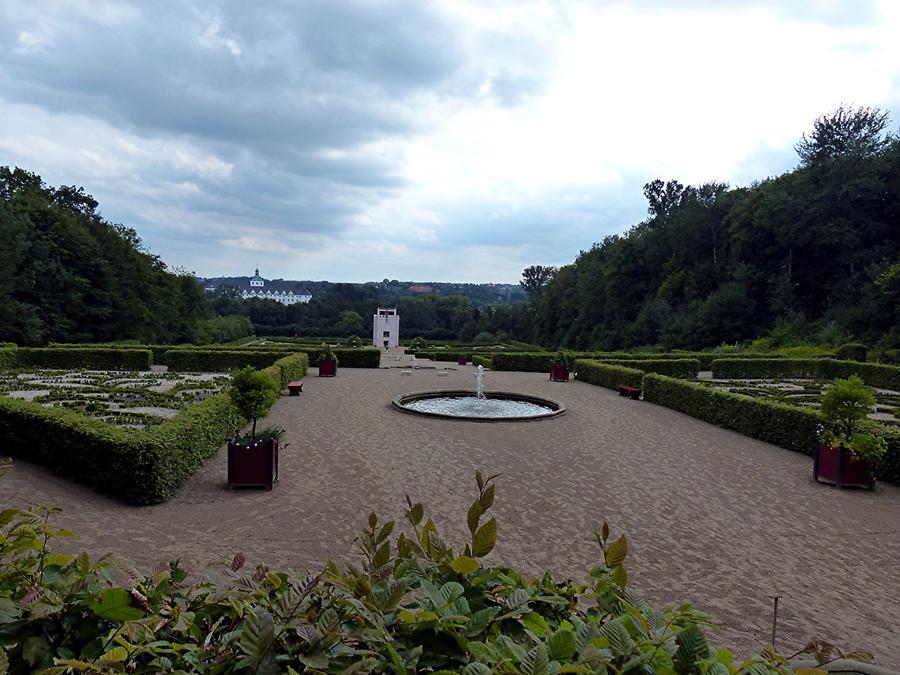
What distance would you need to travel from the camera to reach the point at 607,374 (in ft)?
63.8

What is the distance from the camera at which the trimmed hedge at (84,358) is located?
68.4 ft

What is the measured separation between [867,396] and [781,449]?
9.64ft

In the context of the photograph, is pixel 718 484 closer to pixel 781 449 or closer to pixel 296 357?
pixel 781 449

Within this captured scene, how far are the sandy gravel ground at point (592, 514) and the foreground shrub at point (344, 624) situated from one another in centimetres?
357

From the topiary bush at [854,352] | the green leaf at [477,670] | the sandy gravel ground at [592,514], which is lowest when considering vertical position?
the sandy gravel ground at [592,514]

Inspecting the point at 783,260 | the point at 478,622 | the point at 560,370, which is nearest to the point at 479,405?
the point at 560,370

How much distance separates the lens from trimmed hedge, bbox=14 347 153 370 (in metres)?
20.9

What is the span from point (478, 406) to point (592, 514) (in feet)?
27.2

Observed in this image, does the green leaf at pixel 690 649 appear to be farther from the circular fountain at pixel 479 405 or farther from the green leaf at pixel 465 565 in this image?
the circular fountain at pixel 479 405

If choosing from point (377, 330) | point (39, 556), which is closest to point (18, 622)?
point (39, 556)

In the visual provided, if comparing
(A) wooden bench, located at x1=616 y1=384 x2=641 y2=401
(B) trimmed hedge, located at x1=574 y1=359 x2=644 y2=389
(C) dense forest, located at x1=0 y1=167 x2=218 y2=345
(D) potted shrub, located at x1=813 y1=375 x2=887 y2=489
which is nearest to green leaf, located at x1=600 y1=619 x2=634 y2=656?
(D) potted shrub, located at x1=813 y1=375 x2=887 y2=489

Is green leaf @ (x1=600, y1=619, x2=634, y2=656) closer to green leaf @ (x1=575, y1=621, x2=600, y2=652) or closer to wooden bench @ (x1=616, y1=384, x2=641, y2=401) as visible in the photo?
green leaf @ (x1=575, y1=621, x2=600, y2=652)

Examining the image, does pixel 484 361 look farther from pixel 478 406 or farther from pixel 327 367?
pixel 478 406

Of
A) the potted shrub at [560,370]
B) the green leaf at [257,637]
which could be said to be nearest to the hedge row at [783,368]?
the potted shrub at [560,370]
